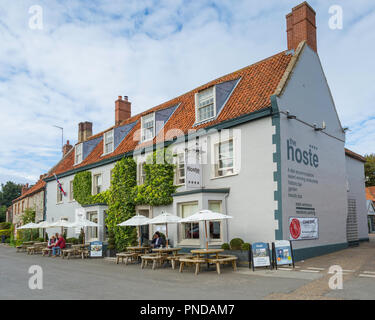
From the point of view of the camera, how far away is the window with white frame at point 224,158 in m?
16.9

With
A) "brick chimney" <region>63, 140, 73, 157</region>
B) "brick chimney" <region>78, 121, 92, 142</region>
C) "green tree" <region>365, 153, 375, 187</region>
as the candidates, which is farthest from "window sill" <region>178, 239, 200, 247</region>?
"green tree" <region>365, 153, 375, 187</region>

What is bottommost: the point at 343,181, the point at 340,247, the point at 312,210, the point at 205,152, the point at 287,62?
the point at 340,247

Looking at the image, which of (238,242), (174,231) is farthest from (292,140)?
(174,231)

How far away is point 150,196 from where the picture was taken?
19.9m

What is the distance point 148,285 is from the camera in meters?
10.9

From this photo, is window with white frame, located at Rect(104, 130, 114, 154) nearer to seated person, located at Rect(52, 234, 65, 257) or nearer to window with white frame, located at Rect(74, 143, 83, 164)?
window with white frame, located at Rect(74, 143, 83, 164)

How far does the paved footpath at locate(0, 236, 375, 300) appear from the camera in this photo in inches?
359

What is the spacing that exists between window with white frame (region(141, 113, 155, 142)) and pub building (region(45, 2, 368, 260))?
0.38 ft

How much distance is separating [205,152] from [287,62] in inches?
228

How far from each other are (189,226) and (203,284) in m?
7.13

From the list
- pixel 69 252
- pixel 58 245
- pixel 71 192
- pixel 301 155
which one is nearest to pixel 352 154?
pixel 301 155
